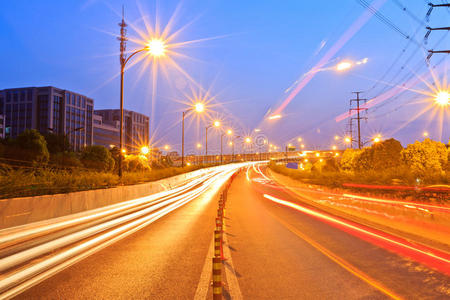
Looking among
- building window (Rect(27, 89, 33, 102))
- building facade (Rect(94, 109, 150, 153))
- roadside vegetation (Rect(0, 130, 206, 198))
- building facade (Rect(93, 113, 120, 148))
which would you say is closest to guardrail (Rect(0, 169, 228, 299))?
roadside vegetation (Rect(0, 130, 206, 198))

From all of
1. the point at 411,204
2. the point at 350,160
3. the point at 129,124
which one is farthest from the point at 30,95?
the point at 411,204

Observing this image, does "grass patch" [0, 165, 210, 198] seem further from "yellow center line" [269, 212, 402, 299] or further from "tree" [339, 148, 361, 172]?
"tree" [339, 148, 361, 172]

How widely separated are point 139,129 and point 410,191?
630 ft

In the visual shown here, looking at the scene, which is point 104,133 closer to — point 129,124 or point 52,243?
point 129,124

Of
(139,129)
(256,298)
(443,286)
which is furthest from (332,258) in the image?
(139,129)

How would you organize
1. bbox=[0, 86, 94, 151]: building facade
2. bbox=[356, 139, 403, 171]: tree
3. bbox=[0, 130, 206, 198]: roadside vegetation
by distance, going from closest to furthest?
bbox=[0, 130, 206, 198]: roadside vegetation < bbox=[356, 139, 403, 171]: tree < bbox=[0, 86, 94, 151]: building facade

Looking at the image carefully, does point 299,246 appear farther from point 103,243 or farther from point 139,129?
point 139,129

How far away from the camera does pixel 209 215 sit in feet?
55.2

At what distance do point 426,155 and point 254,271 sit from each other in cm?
2639

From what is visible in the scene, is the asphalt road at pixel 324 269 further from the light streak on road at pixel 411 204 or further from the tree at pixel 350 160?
the tree at pixel 350 160

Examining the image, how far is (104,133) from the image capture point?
506 ft

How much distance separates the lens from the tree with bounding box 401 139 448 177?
90.6 ft

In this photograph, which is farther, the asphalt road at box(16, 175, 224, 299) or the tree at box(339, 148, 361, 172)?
the tree at box(339, 148, 361, 172)

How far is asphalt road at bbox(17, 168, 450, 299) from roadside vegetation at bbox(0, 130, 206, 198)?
6.54m
